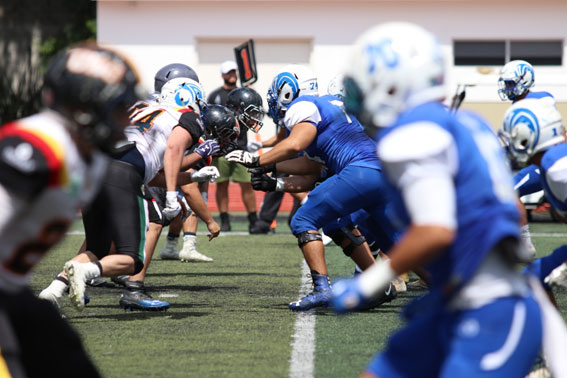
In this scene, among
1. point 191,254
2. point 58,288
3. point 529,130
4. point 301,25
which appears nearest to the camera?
point 529,130

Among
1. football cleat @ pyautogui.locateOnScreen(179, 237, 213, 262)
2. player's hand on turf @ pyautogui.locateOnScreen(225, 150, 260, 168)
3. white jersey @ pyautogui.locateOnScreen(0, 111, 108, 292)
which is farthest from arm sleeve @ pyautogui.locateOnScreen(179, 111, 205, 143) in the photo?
white jersey @ pyautogui.locateOnScreen(0, 111, 108, 292)

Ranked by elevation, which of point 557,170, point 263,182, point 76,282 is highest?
point 557,170

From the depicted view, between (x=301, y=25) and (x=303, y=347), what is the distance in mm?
14334

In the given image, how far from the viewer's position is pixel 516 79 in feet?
33.4

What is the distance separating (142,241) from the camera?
20.4ft

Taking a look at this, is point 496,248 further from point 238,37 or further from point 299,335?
Answer: point 238,37

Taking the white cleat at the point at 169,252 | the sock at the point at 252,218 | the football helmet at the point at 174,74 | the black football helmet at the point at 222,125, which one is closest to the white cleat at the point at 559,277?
the black football helmet at the point at 222,125

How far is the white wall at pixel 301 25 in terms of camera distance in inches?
758

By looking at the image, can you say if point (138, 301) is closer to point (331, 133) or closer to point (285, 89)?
point (331, 133)

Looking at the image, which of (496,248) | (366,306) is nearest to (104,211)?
(366,306)

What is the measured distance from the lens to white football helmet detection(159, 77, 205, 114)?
773 cm

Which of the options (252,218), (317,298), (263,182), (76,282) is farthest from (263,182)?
(252,218)

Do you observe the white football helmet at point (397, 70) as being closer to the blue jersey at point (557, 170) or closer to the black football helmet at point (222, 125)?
the blue jersey at point (557, 170)

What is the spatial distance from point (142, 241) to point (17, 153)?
336 cm
